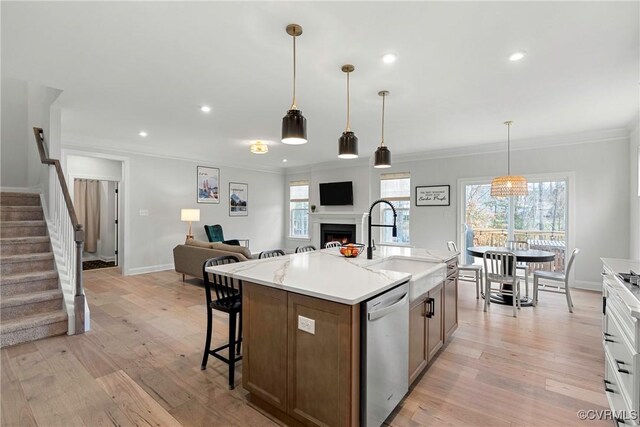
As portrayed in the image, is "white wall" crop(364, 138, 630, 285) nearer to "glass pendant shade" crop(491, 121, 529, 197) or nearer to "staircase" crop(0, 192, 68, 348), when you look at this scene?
"glass pendant shade" crop(491, 121, 529, 197)

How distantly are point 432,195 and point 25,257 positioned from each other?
21.7ft

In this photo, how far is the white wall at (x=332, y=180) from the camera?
7559 mm

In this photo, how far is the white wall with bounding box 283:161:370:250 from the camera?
24.8 feet

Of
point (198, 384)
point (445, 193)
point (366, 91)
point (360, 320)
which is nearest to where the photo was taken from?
point (360, 320)

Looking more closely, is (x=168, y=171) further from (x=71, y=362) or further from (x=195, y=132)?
(x=71, y=362)

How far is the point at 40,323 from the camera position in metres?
3.10

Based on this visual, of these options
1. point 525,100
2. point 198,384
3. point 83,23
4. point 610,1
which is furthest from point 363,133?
point 198,384

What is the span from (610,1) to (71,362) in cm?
482

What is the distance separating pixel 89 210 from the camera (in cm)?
796

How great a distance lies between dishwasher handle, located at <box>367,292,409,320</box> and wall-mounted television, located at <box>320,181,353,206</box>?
5.75 m

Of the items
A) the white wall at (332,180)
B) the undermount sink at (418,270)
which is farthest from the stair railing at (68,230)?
the white wall at (332,180)

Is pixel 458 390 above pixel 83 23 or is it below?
below

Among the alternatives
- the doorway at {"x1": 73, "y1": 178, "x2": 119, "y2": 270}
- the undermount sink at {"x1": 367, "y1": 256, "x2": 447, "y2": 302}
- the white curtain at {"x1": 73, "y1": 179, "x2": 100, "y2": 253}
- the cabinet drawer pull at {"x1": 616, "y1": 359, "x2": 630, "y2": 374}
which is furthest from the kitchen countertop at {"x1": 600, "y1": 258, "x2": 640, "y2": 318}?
the white curtain at {"x1": 73, "y1": 179, "x2": 100, "y2": 253}

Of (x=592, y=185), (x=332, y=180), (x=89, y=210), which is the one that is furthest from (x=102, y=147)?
(x=592, y=185)
